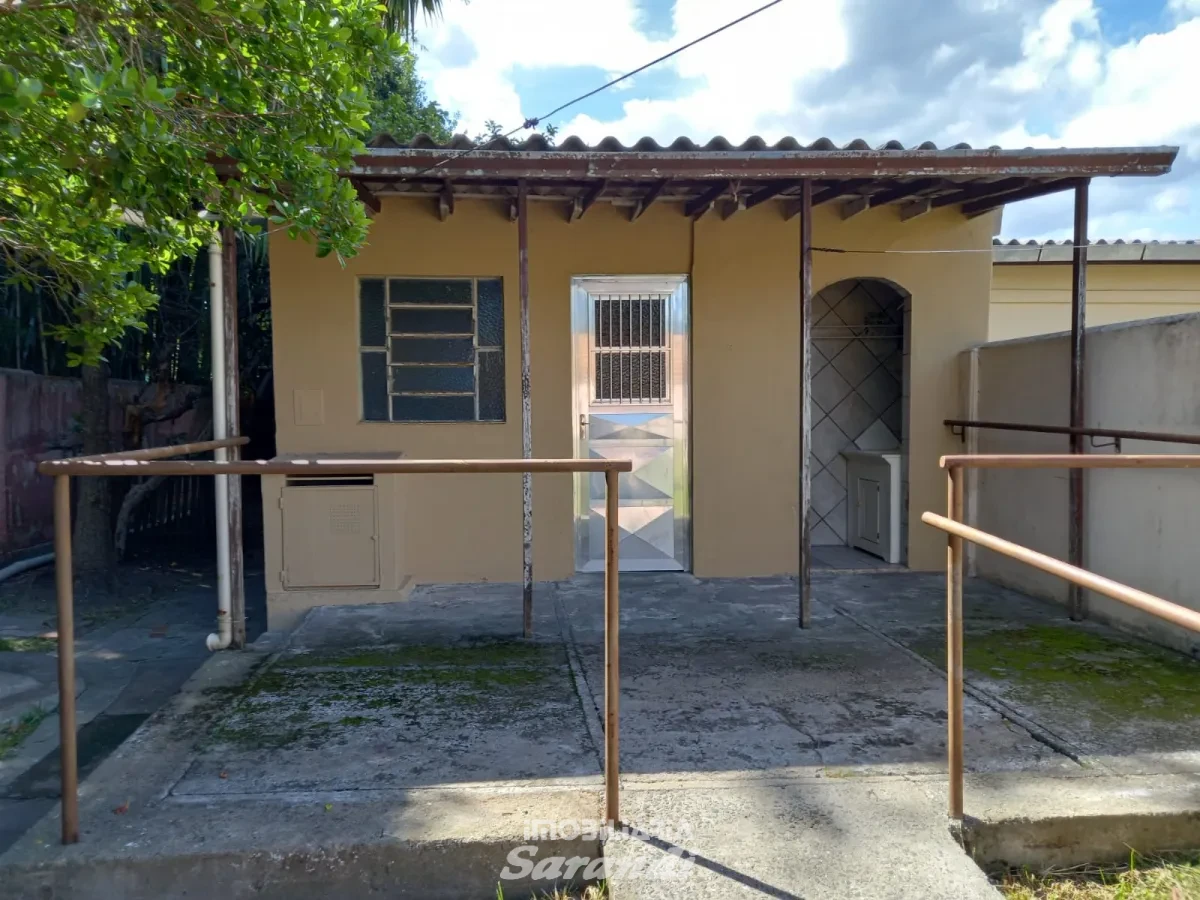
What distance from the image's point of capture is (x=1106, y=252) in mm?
7672

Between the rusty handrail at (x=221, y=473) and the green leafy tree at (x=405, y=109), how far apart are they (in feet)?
24.9

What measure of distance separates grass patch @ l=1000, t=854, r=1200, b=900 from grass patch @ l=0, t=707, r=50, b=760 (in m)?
4.00

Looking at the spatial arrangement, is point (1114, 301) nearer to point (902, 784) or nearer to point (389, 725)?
point (902, 784)

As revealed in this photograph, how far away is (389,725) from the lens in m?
3.62

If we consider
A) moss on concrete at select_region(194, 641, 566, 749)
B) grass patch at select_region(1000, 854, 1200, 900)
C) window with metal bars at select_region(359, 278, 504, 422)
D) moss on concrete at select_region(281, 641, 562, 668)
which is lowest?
grass patch at select_region(1000, 854, 1200, 900)

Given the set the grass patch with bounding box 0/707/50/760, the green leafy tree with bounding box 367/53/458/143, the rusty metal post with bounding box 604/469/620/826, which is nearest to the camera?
the rusty metal post with bounding box 604/469/620/826

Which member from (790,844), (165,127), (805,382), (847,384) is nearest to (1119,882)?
(790,844)

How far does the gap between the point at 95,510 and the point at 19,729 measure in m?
3.60

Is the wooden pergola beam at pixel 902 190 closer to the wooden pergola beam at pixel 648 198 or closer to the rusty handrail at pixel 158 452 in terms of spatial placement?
the wooden pergola beam at pixel 648 198

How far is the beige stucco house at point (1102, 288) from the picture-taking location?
7.90 meters

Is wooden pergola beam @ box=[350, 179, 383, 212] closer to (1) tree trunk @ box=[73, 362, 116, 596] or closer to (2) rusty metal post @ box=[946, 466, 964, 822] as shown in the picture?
(1) tree trunk @ box=[73, 362, 116, 596]

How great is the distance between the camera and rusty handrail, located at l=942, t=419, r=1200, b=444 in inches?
171

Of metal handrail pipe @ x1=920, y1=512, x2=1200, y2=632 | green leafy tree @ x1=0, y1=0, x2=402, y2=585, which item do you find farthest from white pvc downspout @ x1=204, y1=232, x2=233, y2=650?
metal handrail pipe @ x1=920, y1=512, x2=1200, y2=632

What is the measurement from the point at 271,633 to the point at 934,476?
4795 millimetres
